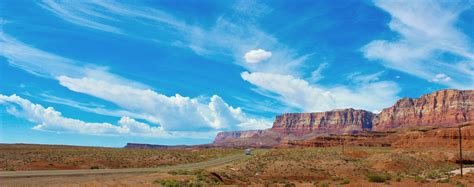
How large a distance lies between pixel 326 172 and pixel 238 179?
17030mm

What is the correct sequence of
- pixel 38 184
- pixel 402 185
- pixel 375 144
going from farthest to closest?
pixel 375 144 → pixel 402 185 → pixel 38 184

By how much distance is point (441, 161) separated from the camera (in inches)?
2805

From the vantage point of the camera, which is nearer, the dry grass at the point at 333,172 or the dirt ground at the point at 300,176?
the dirt ground at the point at 300,176

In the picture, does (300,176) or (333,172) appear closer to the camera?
(300,176)

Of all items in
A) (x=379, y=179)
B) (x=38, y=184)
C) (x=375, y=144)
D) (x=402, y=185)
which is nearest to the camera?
(x=38, y=184)

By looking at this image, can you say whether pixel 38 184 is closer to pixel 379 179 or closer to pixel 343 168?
pixel 379 179

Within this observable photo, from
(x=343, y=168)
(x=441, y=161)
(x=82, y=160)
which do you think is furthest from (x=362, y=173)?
(x=82, y=160)

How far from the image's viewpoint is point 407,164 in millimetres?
59938

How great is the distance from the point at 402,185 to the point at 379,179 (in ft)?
10.9

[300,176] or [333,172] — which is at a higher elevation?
[333,172]

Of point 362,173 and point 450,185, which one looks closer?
point 450,185

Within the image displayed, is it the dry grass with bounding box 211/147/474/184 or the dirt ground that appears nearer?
the dirt ground

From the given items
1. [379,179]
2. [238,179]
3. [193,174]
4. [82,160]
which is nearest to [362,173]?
[379,179]

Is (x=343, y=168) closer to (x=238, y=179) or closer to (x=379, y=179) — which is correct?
(x=379, y=179)
